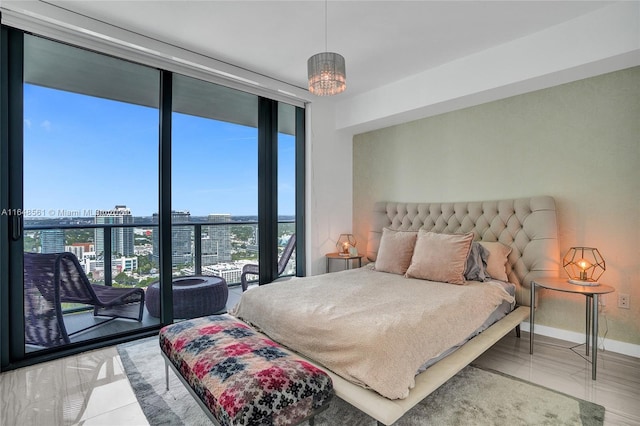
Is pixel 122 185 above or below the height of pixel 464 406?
above

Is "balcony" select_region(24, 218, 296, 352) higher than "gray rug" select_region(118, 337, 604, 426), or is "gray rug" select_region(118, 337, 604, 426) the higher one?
"balcony" select_region(24, 218, 296, 352)

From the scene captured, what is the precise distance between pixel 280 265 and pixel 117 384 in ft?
6.82

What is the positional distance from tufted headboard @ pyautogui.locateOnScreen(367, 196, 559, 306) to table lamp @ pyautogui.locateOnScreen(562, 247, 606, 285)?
128mm

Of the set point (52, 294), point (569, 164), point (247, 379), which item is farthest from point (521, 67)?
point (52, 294)

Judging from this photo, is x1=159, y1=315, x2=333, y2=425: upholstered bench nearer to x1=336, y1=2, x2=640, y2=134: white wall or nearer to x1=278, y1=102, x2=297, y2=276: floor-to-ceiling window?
x1=278, y1=102, x2=297, y2=276: floor-to-ceiling window

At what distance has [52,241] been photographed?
263cm

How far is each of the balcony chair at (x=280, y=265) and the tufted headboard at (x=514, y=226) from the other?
1.44 metres

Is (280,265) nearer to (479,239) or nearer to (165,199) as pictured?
(165,199)

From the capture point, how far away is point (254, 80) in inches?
135

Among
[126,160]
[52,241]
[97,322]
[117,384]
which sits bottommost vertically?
[117,384]

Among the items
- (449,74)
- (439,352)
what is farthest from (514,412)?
(449,74)

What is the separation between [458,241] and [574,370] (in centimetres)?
121

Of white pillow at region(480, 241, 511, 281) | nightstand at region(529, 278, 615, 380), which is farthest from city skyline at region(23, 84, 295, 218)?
nightstand at region(529, 278, 615, 380)

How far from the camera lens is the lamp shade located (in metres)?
2.17
